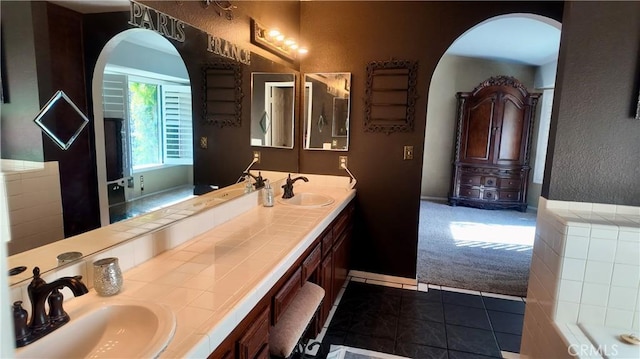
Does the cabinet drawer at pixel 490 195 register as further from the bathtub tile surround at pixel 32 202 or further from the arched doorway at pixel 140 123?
the bathtub tile surround at pixel 32 202

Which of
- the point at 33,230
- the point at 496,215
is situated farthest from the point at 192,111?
the point at 496,215

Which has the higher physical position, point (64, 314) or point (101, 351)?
point (64, 314)

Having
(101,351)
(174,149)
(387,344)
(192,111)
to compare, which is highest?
(192,111)

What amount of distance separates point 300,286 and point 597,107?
178 cm

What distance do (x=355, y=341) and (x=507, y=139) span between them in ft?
15.8

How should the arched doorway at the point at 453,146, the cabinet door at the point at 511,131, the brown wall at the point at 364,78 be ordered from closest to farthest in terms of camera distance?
the brown wall at the point at 364,78 → the arched doorway at the point at 453,146 → the cabinet door at the point at 511,131

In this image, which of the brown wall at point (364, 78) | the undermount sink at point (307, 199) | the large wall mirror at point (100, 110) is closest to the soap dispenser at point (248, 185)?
the undermount sink at point (307, 199)

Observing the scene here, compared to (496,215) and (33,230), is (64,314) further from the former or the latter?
(496,215)

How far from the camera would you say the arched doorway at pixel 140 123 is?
1261 mm

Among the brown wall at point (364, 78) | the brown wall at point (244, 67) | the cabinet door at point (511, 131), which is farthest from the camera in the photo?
the cabinet door at point (511, 131)

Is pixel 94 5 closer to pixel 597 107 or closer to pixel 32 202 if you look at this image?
pixel 32 202

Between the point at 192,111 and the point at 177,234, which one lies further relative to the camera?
the point at 192,111

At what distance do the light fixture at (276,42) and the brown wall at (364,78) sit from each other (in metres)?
0.15

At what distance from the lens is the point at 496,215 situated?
573cm
